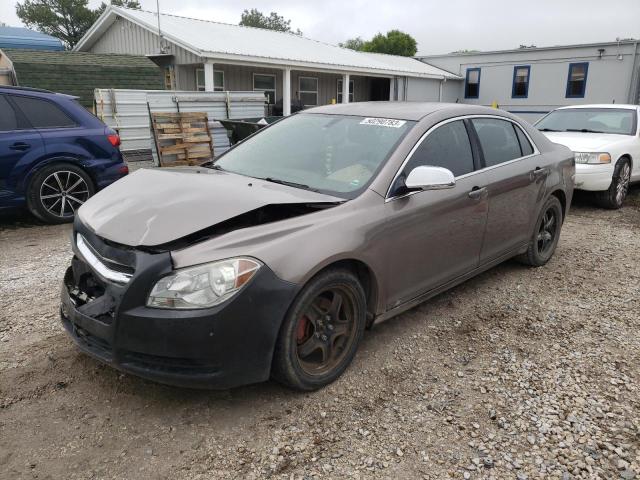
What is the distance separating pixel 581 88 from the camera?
21.8 metres

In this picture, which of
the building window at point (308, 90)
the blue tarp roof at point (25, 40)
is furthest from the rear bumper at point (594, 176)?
the blue tarp roof at point (25, 40)

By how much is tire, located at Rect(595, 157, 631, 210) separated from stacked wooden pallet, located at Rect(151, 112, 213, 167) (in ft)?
24.3

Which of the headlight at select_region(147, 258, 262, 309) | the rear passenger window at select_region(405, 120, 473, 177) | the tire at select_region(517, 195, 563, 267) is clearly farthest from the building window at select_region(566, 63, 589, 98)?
the headlight at select_region(147, 258, 262, 309)

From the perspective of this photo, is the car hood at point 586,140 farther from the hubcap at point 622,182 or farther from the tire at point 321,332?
the tire at point 321,332

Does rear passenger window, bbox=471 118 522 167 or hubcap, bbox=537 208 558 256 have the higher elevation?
rear passenger window, bbox=471 118 522 167

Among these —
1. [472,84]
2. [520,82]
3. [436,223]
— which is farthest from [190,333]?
[472,84]

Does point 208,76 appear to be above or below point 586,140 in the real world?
above

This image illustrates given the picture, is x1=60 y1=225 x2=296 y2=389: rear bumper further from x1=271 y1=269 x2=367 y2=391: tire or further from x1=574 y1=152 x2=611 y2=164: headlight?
x1=574 y1=152 x2=611 y2=164: headlight

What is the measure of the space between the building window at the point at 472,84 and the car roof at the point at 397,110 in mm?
23152

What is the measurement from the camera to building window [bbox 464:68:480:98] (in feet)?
83.8

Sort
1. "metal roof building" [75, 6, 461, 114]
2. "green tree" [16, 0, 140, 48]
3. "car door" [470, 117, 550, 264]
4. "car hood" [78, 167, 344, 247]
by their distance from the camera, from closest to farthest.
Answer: "car hood" [78, 167, 344, 247], "car door" [470, 117, 550, 264], "metal roof building" [75, 6, 461, 114], "green tree" [16, 0, 140, 48]

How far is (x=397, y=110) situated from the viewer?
12.7 feet

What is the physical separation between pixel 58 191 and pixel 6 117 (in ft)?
3.36

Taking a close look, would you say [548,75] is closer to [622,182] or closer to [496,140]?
[622,182]
